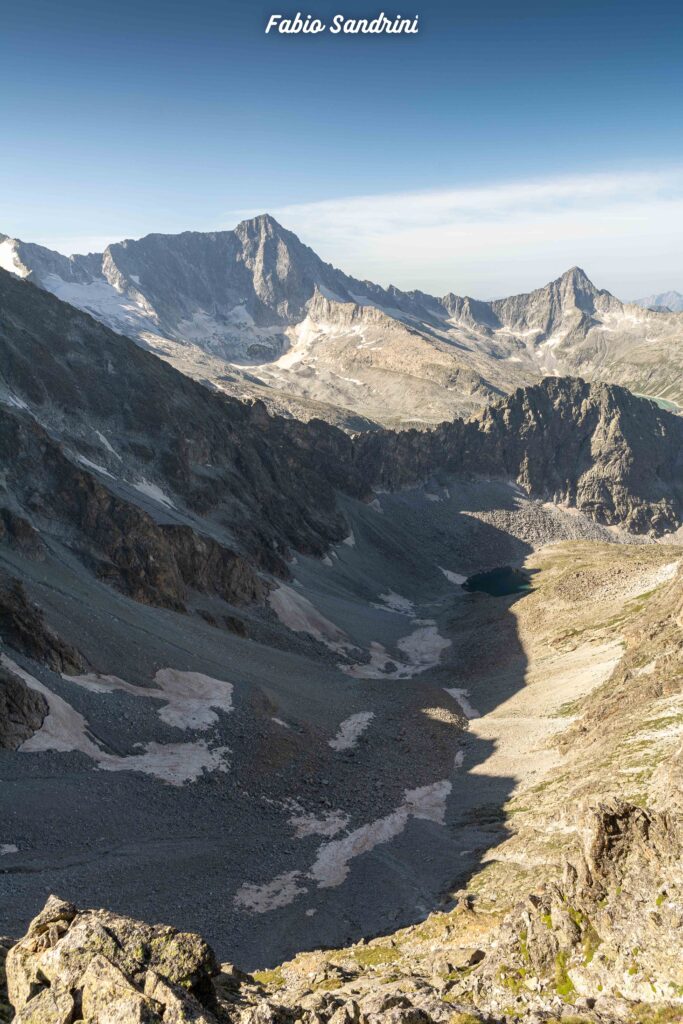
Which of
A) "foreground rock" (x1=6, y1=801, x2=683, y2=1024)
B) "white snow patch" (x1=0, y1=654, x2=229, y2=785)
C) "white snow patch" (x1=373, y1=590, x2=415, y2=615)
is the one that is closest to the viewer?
"foreground rock" (x1=6, y1=801, x2=683, y2=1024)

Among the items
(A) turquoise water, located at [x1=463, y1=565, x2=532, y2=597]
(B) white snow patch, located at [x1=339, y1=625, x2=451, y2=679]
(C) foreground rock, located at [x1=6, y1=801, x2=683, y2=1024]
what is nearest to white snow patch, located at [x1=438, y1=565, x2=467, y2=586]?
(A) turquoise water, located at [x1=463, y1=565, x2=532, y2=597]

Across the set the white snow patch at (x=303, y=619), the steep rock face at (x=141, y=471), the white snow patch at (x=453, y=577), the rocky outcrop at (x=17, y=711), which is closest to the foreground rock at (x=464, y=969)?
the rocky outcrop at (x=17, y=711)

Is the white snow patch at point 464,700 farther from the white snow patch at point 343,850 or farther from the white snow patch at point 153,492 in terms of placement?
the white snow patch at point 153,492

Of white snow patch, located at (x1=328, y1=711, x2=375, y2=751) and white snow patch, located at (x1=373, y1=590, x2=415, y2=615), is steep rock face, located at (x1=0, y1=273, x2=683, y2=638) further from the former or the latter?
white snow patch, located at (x1=328, y1=711, x2=375, y2=751)

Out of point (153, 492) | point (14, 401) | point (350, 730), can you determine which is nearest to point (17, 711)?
point (350, 730)

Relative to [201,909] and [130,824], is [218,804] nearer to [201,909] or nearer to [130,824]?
[130,824]

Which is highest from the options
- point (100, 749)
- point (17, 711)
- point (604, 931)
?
point (604, 931)

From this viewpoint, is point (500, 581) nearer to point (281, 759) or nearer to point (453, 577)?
point (453, 577)
